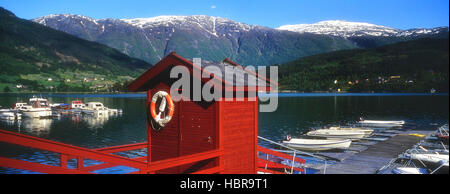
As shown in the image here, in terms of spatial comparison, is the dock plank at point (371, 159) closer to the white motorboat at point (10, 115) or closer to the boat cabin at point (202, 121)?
the boat cabin at point (202, 121)

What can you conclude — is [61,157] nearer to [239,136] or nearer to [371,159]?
[239,136]

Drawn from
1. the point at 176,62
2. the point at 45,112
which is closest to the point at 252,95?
the point at 176,62

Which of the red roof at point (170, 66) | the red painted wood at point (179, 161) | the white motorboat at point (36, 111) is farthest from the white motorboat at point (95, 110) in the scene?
the red painted wood at point (179, 161)

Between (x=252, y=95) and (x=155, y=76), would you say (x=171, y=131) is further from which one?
(x=252, y=95)

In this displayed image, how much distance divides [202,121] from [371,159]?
1809 cm

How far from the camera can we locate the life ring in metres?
10.2

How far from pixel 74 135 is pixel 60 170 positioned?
54289mm

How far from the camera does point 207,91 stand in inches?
376

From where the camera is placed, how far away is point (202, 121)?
9.87m

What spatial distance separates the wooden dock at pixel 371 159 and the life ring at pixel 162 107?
1302 cm

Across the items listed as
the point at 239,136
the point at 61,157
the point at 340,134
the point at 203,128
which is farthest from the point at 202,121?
the point at 340,134

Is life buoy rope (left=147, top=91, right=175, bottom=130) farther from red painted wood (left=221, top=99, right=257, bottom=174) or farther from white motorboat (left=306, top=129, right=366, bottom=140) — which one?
white motorboat (left=306, top=129, right=366, bottom=140)

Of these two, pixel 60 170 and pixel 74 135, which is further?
pixel 74 135

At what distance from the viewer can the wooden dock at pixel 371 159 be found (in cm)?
2057
